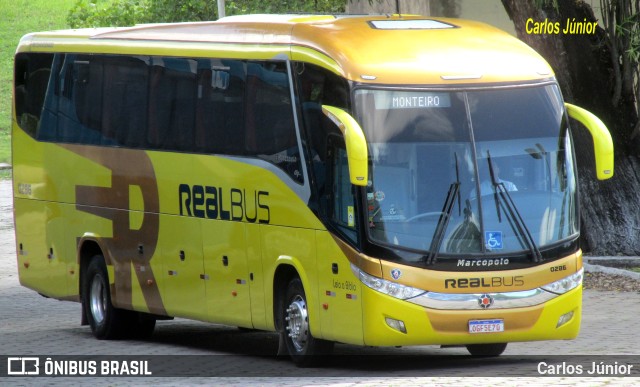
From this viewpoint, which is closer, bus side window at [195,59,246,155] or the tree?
bus side window at [195,59,246,155]

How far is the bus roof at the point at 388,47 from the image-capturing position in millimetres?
12789

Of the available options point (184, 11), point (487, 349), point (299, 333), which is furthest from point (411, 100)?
point (184, 11)

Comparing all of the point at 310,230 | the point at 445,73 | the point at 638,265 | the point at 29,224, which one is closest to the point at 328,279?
the point at 310,230

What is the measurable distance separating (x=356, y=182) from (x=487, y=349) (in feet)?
9.55

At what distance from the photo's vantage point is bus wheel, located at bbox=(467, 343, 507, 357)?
14.0 m

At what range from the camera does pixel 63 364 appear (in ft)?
46.8

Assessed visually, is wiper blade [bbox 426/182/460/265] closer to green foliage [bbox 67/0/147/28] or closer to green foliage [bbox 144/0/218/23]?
green foliage [bbox 144/0/218/23]

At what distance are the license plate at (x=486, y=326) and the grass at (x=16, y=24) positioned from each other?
145 feet

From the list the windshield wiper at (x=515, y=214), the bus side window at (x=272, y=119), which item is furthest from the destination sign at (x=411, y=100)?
the bus side window at (x=272, y=119)

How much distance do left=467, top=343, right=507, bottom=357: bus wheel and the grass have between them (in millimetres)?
42585

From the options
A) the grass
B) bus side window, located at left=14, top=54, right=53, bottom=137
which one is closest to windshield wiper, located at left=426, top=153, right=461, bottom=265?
bus side window, located at left=14, top=54, right=53, bottom=137

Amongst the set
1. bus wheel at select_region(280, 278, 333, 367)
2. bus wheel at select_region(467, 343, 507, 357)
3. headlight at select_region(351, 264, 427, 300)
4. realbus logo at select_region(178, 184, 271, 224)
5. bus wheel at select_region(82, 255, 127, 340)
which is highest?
A: realbus logo at select_region(178, 184, 271, 224)

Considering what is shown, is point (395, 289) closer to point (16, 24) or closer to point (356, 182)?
point (356, 182)

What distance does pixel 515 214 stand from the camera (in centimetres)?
1262
